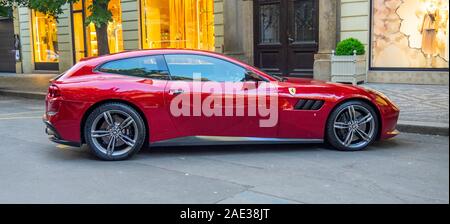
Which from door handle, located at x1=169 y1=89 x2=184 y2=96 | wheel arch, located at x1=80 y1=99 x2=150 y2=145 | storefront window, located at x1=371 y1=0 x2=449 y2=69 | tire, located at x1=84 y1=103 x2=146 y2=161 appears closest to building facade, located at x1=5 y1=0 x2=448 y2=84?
storefront window, located at x1=371 y1=0 x2=449 y2=69

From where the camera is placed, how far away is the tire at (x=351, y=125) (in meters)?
6.43

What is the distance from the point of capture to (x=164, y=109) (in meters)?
6.21

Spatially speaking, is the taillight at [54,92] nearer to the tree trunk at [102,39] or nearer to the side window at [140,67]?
the side window at [140,67]

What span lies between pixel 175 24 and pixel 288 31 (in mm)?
5316

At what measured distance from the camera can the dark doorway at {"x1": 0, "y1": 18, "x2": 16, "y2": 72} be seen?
24.8 metres

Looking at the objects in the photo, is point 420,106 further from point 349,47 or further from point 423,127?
point 349,47

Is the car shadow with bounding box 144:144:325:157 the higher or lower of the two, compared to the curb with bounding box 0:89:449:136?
lower

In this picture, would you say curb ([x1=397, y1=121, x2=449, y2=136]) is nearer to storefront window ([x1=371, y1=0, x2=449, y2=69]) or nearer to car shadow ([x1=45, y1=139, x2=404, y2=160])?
car shadow ([x1=45, y1=139, x2=404, y2=160])

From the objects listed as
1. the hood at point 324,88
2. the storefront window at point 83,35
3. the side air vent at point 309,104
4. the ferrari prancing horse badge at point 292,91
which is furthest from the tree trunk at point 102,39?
the side air vent at point 309,104

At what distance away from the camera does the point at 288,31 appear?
15.0m

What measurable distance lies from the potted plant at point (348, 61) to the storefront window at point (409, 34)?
74 centimetres

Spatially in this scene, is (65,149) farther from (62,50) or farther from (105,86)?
(62,50)

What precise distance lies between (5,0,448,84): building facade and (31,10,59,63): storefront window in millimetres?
774
